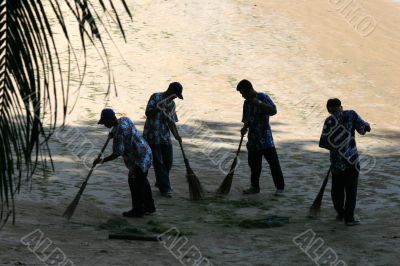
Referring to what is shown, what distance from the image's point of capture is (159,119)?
35.4 feet

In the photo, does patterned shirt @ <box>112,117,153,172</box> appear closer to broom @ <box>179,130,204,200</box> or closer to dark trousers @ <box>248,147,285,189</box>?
broom @ <box>179,130,204,200</box>

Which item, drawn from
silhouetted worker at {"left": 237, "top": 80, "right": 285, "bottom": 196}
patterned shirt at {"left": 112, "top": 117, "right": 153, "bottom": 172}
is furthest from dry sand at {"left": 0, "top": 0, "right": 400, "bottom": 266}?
patterned shirt at {"left": 112, "top": 117, "right": 153, "bottom": 172}

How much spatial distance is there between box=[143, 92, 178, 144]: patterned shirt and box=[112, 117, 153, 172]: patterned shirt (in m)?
1.31

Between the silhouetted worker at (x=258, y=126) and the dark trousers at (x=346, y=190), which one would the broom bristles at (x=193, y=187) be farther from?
the dark trousers at (x=346, y=190)

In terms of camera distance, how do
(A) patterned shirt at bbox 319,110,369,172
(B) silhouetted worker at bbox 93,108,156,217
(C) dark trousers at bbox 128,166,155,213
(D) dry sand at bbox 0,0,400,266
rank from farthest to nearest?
(C) dark trousers at bbox 128,166,155,213, (B) silhouetted worker at bbox 93,108,156,217, (A) patterned shirt at bbox 319,110,369,172, (D) dry sand at bbox 0,0,400,266

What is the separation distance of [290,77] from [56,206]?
1224 centimetres

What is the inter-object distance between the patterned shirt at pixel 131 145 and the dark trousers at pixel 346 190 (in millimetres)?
2025

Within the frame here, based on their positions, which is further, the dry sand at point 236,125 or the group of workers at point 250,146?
the group of workers at point 250,146

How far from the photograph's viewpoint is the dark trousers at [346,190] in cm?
909

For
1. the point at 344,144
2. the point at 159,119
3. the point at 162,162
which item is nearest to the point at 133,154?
the point at 159,119

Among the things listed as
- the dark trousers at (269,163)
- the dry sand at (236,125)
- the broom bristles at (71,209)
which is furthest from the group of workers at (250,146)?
the broom bristles at (71,209)

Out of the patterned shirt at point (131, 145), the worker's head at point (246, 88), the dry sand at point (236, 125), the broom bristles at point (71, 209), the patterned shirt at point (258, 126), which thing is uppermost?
the worker's head at point (246, 88)

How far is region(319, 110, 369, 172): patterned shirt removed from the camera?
355 inches

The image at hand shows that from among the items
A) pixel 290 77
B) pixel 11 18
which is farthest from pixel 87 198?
pixel 290 77
